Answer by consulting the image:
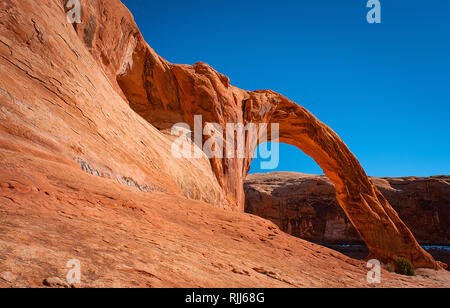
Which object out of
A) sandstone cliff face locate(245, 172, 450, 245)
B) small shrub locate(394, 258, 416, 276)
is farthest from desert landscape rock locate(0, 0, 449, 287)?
sandstone cliff face locate(245, 172, 450, 245)

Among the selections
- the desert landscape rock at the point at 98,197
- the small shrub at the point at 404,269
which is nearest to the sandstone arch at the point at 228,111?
the desert landscape rock at the point at 98,197

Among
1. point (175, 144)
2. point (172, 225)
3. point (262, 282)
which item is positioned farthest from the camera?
point (175, 144)

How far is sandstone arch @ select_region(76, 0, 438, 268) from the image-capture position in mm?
10375

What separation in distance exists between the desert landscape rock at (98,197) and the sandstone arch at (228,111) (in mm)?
1336

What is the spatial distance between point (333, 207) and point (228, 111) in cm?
2012

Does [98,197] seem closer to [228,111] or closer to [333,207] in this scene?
[228,111]

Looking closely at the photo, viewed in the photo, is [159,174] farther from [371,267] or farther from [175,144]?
[371,267]

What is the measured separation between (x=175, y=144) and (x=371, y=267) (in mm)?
5794

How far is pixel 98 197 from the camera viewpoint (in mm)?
3154

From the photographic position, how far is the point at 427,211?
25.5m

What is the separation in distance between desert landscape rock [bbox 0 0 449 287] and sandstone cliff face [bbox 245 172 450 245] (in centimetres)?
2116

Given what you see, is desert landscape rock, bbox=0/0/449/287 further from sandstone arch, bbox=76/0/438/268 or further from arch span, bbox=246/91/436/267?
arch span, bbox=246/91/436/267
